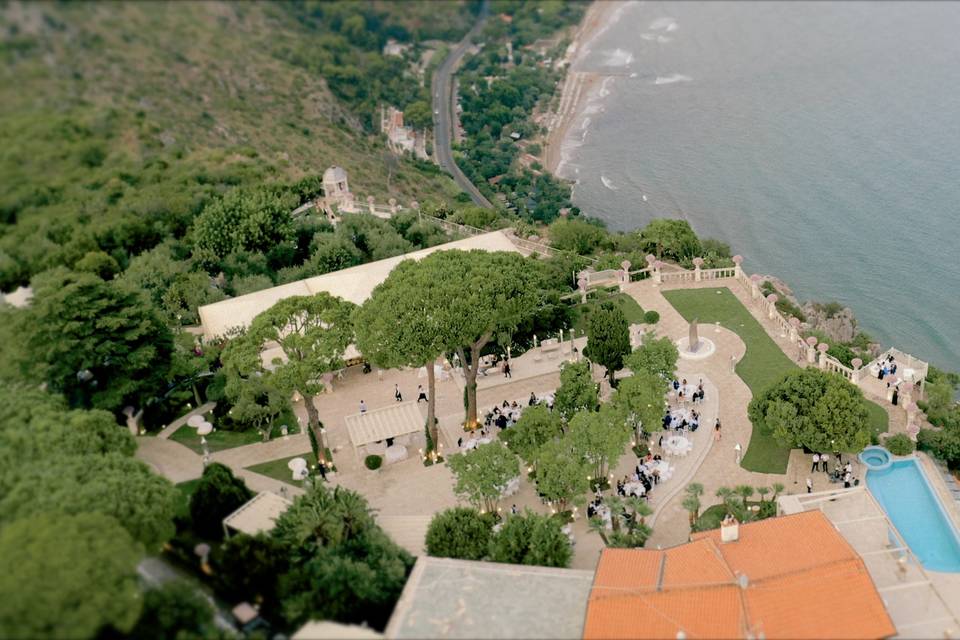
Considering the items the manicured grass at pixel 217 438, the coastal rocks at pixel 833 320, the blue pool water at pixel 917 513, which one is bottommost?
the coastal rocks at pixel 833 320

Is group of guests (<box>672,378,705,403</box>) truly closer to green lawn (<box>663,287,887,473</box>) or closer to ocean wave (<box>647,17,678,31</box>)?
green lawn (<box>663,287,887,473</box>)

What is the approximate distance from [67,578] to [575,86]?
11408 centimetres

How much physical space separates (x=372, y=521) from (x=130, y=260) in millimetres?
37087

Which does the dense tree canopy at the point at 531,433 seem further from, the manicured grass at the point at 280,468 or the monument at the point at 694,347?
the monument at the point at 694,347

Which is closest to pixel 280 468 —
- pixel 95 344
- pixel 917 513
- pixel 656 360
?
pixel 95 344

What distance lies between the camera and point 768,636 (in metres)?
Answer: 29.9

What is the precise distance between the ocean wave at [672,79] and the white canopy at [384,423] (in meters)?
92.2

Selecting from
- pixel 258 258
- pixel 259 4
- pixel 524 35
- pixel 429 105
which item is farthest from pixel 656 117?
pixel 258 258

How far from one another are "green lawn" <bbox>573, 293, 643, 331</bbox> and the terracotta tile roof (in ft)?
73.5

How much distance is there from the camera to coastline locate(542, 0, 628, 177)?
115 meters

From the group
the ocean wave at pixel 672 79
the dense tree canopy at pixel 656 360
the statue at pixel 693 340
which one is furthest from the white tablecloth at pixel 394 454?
the ocean wave at pixel 672 79

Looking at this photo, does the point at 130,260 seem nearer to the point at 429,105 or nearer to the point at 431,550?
the point at 431,550

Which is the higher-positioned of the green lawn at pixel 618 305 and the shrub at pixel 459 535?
the shrub at pixel 459 535

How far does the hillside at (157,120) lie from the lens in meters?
66.6
